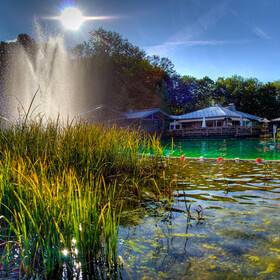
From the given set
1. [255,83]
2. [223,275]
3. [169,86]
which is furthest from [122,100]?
[223,275]

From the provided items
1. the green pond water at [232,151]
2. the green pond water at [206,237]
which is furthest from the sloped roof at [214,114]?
the green pond water at [206,237]

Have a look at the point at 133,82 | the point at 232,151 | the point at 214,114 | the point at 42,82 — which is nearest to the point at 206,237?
the point at 232,151

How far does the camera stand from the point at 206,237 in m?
2.63

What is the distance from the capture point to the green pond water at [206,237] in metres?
2.07

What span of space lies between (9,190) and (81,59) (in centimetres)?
4017

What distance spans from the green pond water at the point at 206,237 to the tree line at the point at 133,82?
3343 cm

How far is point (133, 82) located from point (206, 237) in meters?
40.2

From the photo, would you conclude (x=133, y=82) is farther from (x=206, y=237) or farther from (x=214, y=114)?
(x=206, y=237)

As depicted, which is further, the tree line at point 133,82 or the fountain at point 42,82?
the tree line at point 133,82

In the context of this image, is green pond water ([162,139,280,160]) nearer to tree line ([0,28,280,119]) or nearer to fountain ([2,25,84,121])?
fountain ([2,25,84,121])

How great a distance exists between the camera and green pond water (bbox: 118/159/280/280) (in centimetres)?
207

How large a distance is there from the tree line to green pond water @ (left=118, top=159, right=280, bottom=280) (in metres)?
33.4

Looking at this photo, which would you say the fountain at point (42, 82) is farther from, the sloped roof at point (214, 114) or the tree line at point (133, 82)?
the sloped roof at point (214, 114)

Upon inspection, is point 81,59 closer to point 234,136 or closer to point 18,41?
point 18,41
